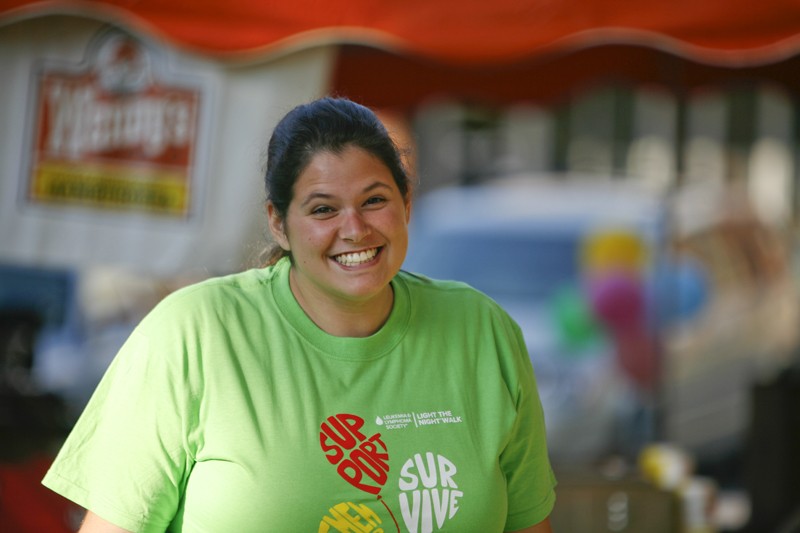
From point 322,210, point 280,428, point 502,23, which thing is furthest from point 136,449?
point 502,23

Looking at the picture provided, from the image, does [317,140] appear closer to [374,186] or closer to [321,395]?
[374,186]

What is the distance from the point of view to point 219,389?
68.4 inches

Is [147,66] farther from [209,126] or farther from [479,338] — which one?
[479,338]

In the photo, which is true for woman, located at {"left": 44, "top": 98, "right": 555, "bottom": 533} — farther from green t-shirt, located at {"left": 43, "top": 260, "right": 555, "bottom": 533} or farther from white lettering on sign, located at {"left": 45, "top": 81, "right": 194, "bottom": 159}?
white lettering on sign, located at {"left": 45, "top": 81, "right": 194, "bottom": 159}

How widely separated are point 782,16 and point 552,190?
2.12m

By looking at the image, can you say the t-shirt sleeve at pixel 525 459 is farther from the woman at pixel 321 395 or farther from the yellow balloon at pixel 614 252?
the yellow balloon at pixel 614 252

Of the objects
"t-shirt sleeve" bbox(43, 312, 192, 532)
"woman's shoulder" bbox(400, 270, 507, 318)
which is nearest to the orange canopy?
"woman's shoulder" bbox(400, 270, 507, 318)

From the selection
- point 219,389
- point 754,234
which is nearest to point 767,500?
point 754,234

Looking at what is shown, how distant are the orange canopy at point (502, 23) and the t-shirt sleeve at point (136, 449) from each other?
2.16m

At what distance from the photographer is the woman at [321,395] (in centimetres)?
172

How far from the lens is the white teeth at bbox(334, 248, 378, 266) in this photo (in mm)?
1840

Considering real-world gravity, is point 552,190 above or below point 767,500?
above

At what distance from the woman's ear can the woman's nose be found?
0.47 feet

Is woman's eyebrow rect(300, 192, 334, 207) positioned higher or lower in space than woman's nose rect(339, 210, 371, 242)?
higher
